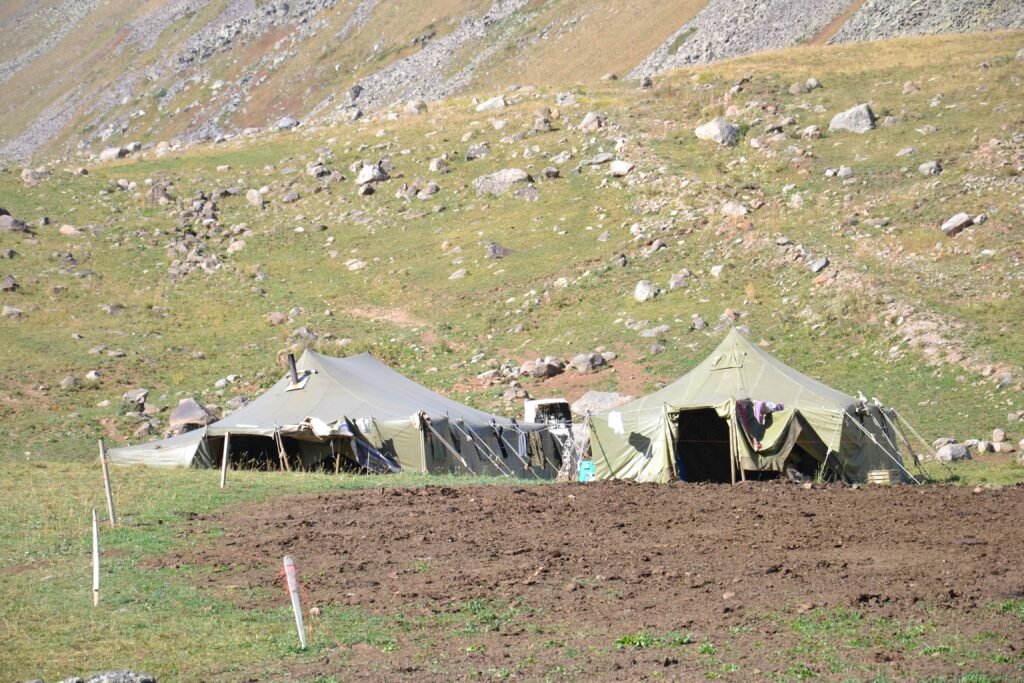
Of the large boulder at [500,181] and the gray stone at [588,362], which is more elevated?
the large boulder at [500,181]

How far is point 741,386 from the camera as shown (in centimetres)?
2366

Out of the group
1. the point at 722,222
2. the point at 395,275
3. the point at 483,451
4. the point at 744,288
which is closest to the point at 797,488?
the point at 483,451

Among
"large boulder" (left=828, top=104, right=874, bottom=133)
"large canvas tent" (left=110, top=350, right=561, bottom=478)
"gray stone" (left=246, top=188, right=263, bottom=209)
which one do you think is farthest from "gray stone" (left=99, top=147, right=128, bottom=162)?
"large canvas tent" (left=110, top=350, right=561, bottom=478)

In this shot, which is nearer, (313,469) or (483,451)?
(313,469)

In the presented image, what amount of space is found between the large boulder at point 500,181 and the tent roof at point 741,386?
30207 mm

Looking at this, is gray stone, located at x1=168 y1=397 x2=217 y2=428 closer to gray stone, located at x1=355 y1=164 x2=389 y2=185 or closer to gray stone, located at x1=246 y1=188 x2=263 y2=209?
gray stone, located at x1=246 y1=188 x2=263 y2=209

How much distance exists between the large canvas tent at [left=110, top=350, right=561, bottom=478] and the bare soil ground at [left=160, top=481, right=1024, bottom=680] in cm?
531

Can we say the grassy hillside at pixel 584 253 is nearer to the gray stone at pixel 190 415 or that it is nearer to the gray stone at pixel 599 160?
the gray stone at pixel 599 160

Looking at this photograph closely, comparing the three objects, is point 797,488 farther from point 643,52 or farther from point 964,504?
point 643,52

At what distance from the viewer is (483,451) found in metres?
27.4

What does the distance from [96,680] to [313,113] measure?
102304mm

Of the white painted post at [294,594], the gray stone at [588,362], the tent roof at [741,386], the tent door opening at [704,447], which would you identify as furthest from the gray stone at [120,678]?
the gray stone at [588,362]

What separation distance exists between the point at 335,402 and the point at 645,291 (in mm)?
17419

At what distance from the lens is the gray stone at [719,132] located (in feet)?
174
